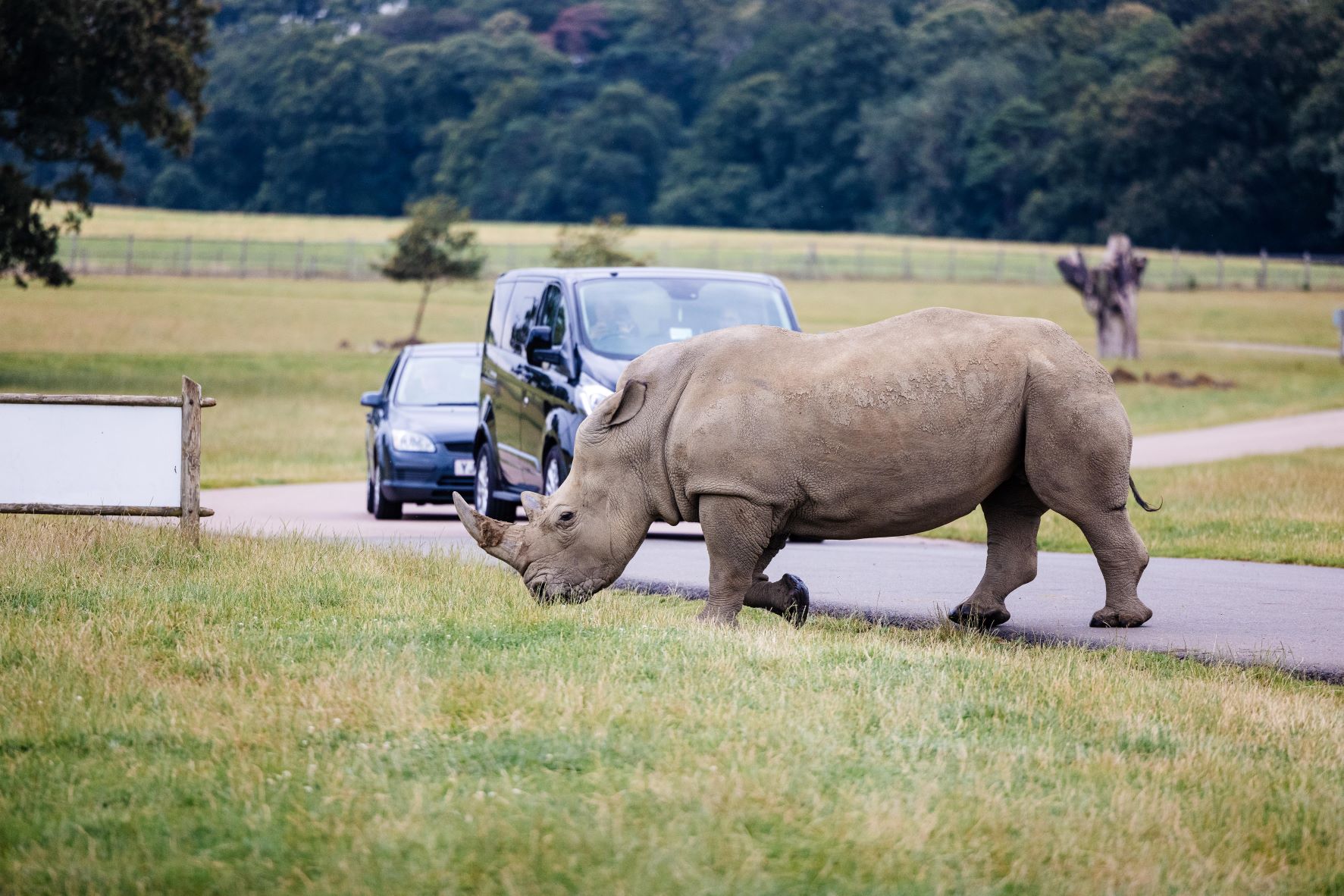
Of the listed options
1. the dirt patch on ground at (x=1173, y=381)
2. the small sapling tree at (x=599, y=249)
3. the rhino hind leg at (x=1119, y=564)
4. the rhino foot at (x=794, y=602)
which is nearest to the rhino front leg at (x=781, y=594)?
the rhino foot at (x=794, y=602)

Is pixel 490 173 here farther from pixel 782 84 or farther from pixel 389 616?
pixel 389 616

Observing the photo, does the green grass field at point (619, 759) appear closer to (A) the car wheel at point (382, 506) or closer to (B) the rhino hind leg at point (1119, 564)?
(B) the rhino hind leg at point (1119, 564)

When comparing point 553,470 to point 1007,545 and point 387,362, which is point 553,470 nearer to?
point 1007,545

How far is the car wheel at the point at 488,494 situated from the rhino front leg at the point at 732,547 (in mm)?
6538

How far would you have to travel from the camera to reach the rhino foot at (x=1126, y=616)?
987 centimetres

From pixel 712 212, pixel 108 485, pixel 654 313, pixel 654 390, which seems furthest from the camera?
pixel 712 212

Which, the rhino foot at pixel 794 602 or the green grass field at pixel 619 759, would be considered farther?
the rhino foot at pixel 794 602

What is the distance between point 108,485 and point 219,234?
74845 millimetres

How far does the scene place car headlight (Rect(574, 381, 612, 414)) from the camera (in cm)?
1303

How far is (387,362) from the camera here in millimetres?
45969

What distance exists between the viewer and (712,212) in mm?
104312

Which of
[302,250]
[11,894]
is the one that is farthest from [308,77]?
[11,894]

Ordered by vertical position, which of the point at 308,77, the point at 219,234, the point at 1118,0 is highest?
the point at 1118,0

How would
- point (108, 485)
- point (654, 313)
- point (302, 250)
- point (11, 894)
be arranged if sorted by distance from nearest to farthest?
point (11, 894) < point (108, 485) < point (654, 313) < point (302, 250)
